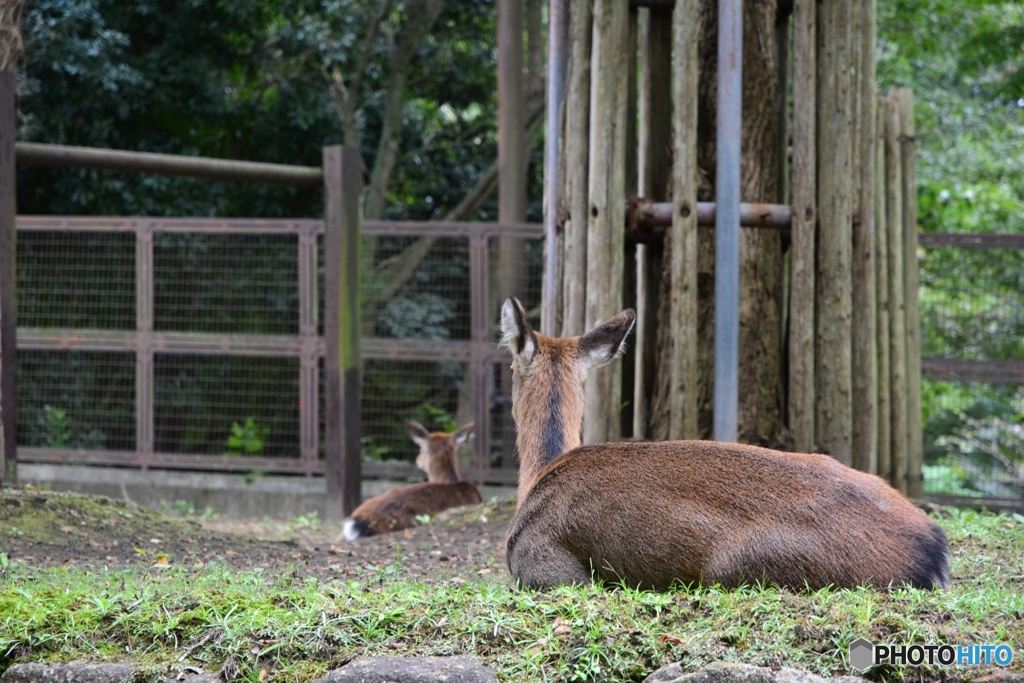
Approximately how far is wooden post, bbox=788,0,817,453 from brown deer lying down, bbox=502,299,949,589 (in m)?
2.41

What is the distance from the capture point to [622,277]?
7.16 m

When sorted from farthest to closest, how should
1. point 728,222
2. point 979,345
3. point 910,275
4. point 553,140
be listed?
point 979,345 → point 910,275 → point 553,140 → point 728,222

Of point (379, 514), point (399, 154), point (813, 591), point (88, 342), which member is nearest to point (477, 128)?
point (399, 154)

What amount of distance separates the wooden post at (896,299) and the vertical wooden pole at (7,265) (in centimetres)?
571

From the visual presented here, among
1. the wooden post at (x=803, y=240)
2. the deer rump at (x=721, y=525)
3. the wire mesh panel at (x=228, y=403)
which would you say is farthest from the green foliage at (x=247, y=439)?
the deer rump at (x=721, y=525)

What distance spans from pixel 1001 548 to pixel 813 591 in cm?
189

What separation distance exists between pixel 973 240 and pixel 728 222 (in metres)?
6.00

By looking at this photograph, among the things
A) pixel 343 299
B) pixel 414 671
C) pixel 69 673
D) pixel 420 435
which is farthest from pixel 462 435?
pixel 414 671

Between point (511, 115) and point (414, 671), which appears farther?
point (511, 115)

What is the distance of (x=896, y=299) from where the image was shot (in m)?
8.12

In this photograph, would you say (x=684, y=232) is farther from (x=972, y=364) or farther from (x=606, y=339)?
(x=972, y=364)

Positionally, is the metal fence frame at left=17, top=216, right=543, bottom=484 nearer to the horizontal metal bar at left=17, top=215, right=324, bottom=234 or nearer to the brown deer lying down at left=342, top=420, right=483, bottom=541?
the horizontal metal bar at left=17, top=215, right=324, bottom=234

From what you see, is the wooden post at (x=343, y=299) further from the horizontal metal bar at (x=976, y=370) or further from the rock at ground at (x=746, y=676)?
the rock at ground at (x=746, y=676)

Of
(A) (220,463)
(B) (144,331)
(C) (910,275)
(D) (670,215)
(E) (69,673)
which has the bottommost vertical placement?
(A) (220,463)
